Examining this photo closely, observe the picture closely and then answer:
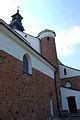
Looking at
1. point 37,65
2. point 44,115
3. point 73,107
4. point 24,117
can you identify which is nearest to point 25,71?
point 37,65

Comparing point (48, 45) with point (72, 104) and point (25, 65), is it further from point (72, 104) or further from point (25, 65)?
point (25, 65)

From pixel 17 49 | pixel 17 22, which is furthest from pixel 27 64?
pixel 17 22

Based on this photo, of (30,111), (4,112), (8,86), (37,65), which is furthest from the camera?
(37,65)

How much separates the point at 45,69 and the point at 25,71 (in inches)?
135

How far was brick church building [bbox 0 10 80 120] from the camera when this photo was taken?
28.7 feet

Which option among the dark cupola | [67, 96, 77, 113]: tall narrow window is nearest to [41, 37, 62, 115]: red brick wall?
[67, 96, 77, 113]: tall narrow window

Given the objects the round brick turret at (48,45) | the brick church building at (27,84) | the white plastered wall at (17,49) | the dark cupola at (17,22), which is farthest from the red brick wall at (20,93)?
the dark cupola at (17,22)

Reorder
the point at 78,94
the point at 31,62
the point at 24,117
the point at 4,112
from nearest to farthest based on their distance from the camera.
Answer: the point at 4,112 → the point at 24,117 → the point at 31,62 → the point at 78,94

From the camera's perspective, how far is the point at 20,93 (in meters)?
9.70

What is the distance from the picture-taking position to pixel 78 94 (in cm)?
1809

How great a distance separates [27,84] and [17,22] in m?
15.8

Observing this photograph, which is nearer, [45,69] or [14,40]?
[14,40]

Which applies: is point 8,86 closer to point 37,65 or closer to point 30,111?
point 30,111

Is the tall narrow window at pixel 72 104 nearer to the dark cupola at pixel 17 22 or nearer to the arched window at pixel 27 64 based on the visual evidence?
the arched window at pixel 27 64
